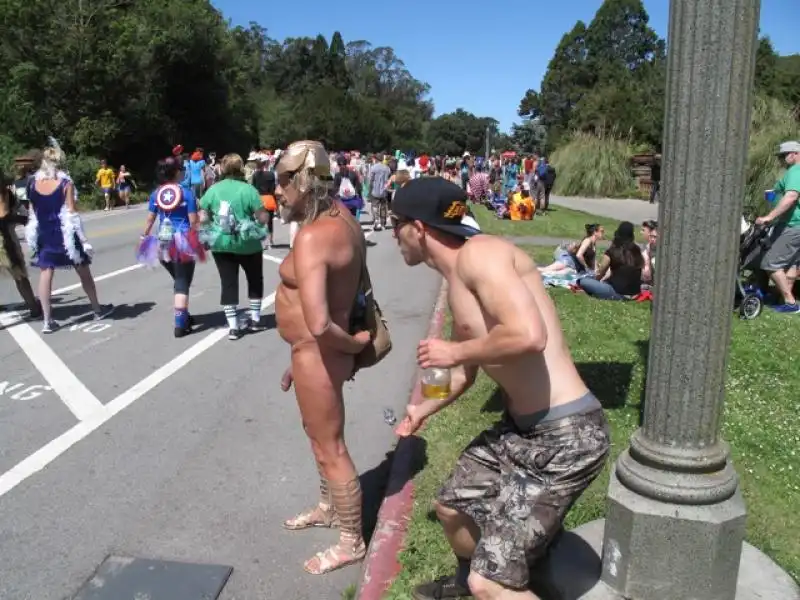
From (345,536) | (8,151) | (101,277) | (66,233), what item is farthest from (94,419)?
(8,151)

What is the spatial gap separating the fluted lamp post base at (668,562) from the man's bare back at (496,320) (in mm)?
602

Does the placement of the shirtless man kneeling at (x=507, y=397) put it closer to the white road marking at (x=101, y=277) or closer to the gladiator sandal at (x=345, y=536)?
the gladiator sandal at (x=345, y=536)

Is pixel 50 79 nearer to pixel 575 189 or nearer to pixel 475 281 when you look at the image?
pixel 575 189

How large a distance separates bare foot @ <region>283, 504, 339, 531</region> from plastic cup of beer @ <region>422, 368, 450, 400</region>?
124 centimetres

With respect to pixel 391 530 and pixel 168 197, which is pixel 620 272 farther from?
pixel 391 530

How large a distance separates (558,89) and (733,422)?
321 ft

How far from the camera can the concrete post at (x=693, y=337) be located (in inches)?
98.3

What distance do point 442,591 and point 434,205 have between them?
1653 mm

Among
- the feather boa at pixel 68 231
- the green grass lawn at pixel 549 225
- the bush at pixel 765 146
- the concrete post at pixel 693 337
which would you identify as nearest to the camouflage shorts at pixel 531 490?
the concrete post at pixel 693 337

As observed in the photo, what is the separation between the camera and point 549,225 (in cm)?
1802

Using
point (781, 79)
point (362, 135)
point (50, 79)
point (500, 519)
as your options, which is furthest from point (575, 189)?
point (362, 135)

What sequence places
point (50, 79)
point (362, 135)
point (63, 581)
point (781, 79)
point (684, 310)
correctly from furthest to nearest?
point (362, 135)
point (781, 79)
point (50, 79)
point (63, 581)
point (684, 310)

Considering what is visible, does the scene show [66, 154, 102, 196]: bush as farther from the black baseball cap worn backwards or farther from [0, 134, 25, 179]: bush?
the black baseball cap worn backwards

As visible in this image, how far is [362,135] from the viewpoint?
3248 inches
